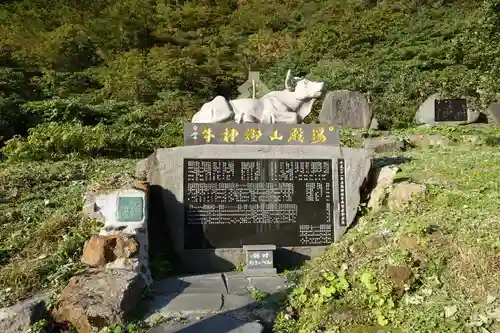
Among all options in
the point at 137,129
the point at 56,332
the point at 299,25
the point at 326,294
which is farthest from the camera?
the point at 299,25

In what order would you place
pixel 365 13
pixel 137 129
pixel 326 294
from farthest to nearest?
pixel 365 13 < pixel 137 129 < pixel 326 294

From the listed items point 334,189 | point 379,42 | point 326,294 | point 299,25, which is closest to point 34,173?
point 334,189

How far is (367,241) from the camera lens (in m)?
5.23

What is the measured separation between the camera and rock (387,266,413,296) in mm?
4301

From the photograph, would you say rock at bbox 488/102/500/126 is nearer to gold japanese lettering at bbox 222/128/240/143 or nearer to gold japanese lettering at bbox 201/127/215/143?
gold japanese lettering at bbox 222/128/240/143

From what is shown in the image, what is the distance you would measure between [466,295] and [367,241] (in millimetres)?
1331

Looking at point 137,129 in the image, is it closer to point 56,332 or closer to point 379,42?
point 56,332

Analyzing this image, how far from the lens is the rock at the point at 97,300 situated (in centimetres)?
396

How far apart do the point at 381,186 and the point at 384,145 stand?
17.6 ft

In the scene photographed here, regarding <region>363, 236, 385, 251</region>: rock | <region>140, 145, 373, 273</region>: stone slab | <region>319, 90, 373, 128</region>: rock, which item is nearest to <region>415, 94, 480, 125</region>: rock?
<region>319, 90, 373, 128</region>: rock

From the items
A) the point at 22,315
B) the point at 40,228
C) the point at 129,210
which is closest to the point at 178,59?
the point at 40,228

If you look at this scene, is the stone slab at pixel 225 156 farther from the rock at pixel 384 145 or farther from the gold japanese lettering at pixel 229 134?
the rock at pixel 384 145

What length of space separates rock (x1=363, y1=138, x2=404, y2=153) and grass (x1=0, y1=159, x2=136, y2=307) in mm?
6999

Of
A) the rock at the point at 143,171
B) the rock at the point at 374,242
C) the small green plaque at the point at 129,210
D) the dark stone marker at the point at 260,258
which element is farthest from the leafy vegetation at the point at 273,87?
the dark stone marker at the point at 260,258
